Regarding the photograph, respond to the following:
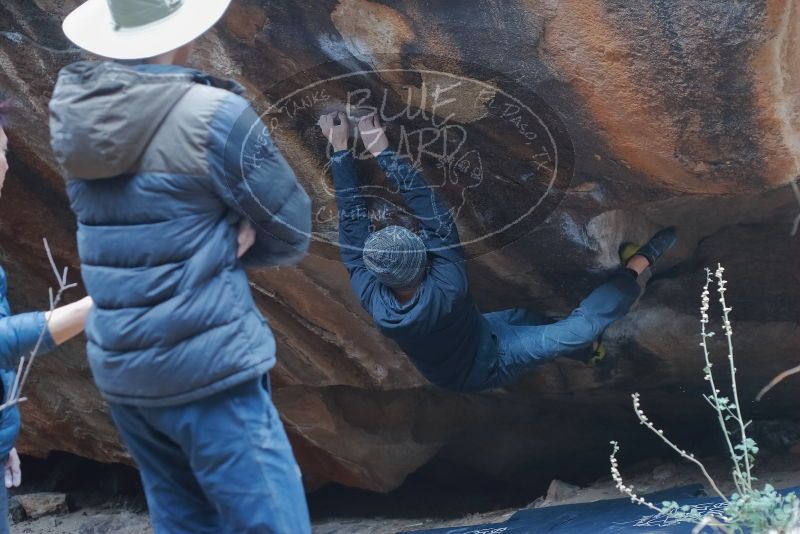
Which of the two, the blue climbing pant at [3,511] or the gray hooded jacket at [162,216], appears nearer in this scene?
the gray hooded jacket at [162,216]

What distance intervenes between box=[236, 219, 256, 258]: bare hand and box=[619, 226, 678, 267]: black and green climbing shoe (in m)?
1.69

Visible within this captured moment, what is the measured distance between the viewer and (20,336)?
6.60ft

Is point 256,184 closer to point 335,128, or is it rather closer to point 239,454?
point 239,454

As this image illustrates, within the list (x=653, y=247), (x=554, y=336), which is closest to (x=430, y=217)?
(x=554, y=336)

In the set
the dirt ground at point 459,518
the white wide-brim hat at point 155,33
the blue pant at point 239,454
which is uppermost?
the white wide-brim hat at point 155,33

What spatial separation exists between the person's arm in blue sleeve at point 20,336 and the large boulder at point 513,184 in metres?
1.04

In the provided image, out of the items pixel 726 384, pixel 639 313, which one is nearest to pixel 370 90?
pixel 639 313

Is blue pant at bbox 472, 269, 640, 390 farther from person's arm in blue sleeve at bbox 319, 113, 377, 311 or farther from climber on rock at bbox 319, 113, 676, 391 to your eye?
person's arm in blue sleeve at bbox 319, 113, 377, 311

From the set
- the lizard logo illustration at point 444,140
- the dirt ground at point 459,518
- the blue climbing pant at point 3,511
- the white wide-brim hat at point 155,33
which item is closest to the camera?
the white wide-brim hat at point 155,33

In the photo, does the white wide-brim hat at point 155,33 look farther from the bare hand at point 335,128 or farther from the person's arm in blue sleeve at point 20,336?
the bare hand at point 335,128

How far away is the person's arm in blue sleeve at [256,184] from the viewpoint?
1619 mm

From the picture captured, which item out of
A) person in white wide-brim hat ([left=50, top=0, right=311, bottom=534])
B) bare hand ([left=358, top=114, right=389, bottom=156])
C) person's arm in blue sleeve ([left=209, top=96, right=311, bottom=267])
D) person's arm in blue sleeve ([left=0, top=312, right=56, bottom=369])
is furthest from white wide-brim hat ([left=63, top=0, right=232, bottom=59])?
bare hand ([left=358, top=114, right=389, bottom=156])

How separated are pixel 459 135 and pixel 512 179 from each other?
215 millimetres

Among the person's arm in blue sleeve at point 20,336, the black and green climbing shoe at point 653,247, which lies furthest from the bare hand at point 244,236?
the black and green climbing shoe at point 653,247
